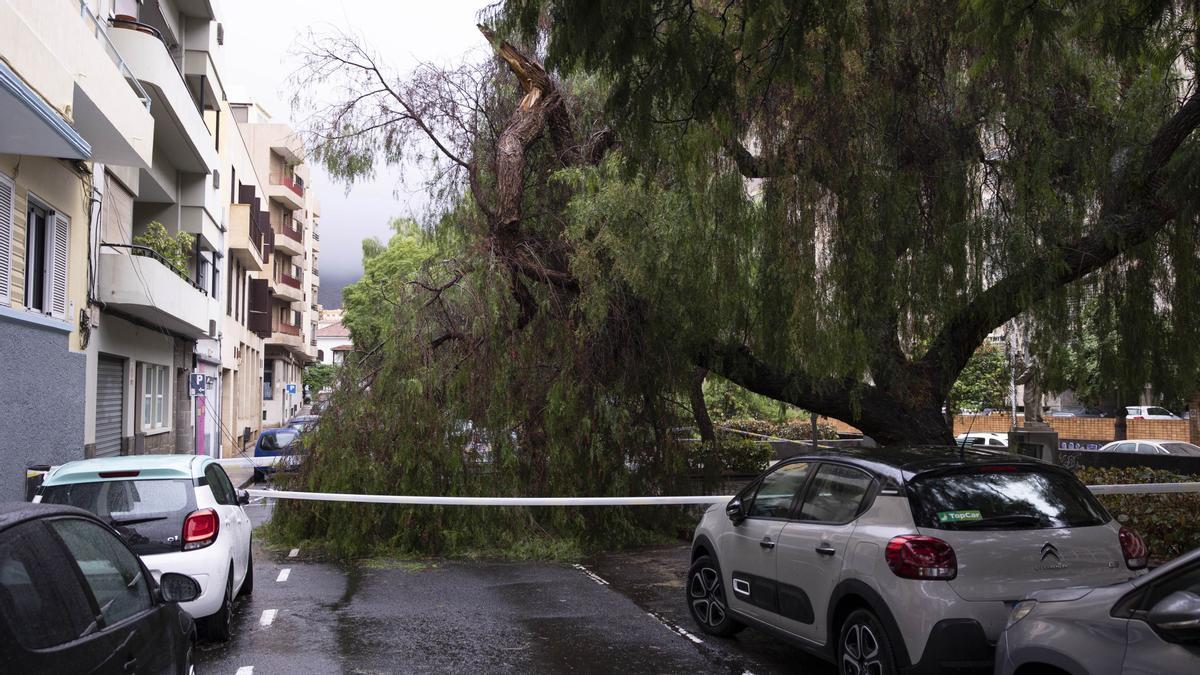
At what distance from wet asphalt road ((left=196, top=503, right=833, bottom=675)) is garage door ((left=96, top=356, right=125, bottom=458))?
872 cm

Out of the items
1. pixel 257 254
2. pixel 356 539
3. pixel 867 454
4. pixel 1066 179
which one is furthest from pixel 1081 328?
pixel 257 254

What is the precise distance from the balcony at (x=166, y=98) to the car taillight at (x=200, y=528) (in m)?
13.9

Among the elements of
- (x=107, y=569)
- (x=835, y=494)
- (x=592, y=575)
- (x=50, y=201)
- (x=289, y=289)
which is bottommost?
(x=592, y=575)

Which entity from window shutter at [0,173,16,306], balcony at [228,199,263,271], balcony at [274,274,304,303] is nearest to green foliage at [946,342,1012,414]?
balcony at [228,199,263,271]

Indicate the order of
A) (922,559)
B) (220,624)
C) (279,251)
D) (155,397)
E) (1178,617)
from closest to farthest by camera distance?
(1178,617), (922,559), (220,624), (155,397), (279,251)

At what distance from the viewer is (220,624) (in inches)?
322

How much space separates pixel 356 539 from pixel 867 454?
8.17 metres

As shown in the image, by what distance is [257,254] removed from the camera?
41.7 meters

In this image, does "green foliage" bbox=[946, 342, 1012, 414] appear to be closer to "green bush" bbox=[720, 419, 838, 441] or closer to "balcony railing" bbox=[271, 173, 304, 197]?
"green bush" bbox=[720, 419, 838, 441]

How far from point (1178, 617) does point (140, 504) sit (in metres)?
7.24

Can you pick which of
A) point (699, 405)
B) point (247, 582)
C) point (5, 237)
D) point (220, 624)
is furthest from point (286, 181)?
point (220, 624)

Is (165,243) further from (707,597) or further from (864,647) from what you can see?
(864,647)

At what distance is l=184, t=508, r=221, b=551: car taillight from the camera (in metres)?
8.01

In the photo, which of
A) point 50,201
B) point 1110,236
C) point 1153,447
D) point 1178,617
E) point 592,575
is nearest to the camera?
point 1178,617
